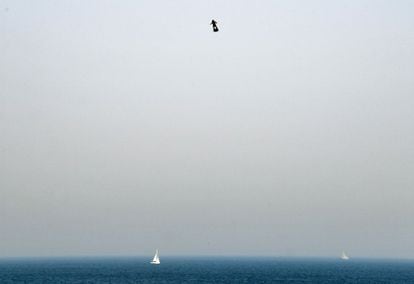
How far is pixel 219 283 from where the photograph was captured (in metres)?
197

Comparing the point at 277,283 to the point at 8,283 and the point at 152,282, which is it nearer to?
the point at 152,282

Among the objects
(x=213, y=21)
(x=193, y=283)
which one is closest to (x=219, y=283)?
(x=193, y=283)

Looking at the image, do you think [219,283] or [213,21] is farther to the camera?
[219,283]

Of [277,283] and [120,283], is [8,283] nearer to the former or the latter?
[120,283]

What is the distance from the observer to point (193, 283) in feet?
641

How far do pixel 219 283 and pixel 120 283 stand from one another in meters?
35.6

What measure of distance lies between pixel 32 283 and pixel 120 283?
32018 millimetres

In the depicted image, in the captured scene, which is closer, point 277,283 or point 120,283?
point 120,283

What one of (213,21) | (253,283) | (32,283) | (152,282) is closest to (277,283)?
(253,283)

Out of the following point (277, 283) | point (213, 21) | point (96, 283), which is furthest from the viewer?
point (277, 283)

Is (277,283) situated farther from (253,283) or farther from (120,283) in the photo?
(120,283)

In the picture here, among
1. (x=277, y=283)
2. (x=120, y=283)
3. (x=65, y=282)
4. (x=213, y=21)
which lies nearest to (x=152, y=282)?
(x=120, y=283)

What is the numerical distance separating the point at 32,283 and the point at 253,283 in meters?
77.8

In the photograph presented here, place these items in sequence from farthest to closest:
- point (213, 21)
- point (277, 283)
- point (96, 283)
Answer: point (277, 283), point (96, 283), point (213, 21)
